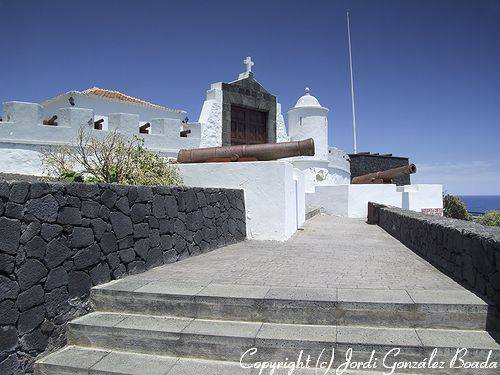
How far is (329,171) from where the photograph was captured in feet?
63.0

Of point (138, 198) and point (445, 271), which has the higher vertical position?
point (138, 198)

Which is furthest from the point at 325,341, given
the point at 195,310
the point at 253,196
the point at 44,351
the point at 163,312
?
the point at 253,196

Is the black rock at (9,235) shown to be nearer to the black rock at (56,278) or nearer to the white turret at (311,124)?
the black rock at (56,278)

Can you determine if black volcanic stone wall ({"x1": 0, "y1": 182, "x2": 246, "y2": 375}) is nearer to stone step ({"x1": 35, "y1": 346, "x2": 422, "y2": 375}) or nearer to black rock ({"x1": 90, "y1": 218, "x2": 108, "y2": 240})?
black rock ({"x1": 90, "y1": 218, "x2": 108, "y2": 240})

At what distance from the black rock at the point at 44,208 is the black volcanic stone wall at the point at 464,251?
3.86 meters

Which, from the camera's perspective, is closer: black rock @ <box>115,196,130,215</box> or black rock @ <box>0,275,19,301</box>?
black rock @ <box>0,275,19,301</box>

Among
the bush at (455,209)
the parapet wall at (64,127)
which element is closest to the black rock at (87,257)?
the parapet wall at (64,127)

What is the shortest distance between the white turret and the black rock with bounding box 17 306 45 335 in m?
15.3

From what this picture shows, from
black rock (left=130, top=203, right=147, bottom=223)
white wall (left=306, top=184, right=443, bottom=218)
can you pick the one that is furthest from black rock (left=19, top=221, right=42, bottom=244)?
white wall (left=306, top=184, right=443, bottom=218)

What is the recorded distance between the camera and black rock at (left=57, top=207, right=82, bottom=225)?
3656 mm

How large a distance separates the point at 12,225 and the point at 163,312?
5.03 ft

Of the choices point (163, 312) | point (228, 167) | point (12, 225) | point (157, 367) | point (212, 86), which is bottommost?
point (157, 367)

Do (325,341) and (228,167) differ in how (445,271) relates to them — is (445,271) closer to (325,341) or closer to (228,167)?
(325,341)

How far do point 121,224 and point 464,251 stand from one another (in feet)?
12.4
